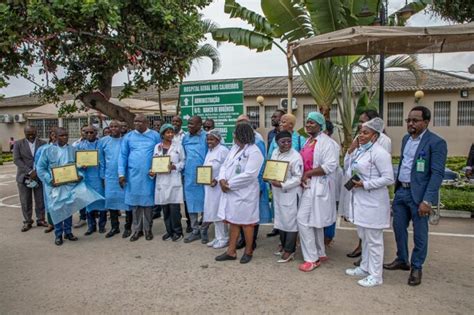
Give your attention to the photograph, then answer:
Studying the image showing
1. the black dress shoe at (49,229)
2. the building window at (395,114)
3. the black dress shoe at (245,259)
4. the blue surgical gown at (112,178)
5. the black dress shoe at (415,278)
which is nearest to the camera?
the black dress shoe at (415,278)

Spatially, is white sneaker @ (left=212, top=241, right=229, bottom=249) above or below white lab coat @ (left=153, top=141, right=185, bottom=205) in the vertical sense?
below

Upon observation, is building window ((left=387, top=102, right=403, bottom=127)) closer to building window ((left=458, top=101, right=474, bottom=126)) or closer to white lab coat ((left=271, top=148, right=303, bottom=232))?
building window ((left=458, top=101, right=474, bottom=126))

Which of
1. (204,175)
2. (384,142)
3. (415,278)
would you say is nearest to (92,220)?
(204,175)

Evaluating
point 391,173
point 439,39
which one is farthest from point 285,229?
point 439,39

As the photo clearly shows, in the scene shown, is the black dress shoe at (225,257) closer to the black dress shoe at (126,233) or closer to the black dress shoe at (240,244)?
the black dress shoe at (240,244)

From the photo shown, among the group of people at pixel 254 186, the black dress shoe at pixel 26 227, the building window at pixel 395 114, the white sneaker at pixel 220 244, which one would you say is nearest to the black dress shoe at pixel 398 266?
the group of people at pixel 254 186

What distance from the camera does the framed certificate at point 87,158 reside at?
21.8 ft

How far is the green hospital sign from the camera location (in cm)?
735

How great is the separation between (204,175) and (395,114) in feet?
50.6

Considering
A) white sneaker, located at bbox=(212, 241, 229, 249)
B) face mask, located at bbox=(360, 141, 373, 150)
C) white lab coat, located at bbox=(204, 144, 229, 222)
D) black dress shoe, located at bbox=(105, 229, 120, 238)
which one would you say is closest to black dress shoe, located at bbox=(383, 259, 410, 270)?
face mask, located at bbox=(360, 141, 373, 150)

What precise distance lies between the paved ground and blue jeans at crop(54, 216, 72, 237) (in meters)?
0.21

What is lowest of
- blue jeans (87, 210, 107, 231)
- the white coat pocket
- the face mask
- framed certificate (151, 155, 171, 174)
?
blue jeans (87, 210, 107, 231)

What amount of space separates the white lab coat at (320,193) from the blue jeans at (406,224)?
→ 0.77 m

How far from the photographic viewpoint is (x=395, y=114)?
61.8 feet
